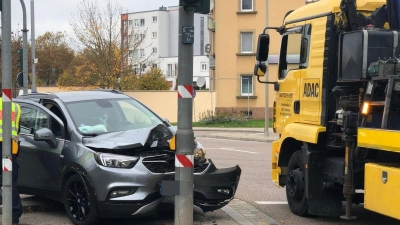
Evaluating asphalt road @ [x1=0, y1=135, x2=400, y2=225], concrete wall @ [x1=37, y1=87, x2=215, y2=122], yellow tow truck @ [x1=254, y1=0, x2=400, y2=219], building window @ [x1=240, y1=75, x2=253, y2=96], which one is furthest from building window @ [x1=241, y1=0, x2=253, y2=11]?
yellow tow truck @ [x1=254, y1=0, x2=400, y2=219]

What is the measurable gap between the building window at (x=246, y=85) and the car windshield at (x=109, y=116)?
35.3m

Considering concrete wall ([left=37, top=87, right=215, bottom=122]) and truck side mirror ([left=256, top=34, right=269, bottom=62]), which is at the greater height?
truck side mirror ([left=256, top=34, right=269, bottom=62])

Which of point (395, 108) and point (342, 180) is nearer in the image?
point (395, 108)

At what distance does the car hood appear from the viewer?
7.62m

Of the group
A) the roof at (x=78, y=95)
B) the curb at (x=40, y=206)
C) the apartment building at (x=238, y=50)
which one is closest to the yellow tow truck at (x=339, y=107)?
the roof at (x=78, y=95)

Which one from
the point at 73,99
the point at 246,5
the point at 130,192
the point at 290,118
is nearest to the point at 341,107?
the point at 290,118

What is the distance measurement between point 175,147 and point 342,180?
6.91ft

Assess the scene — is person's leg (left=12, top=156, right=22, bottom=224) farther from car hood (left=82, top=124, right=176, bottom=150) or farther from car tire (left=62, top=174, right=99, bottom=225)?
car hood (left=82, top=124, right=176, bottom=150)

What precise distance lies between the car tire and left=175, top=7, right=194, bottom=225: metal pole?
1.03 m

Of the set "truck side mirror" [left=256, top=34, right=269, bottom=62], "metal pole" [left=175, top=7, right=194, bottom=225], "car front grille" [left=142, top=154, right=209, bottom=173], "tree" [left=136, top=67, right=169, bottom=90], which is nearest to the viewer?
"metal pole" [left=175, top=7, right=194, bottom=225]

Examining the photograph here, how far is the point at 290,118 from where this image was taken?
30.2 feet

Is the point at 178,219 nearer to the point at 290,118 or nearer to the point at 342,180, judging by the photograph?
the point at 342,180

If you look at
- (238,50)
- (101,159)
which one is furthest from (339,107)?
(238,50)

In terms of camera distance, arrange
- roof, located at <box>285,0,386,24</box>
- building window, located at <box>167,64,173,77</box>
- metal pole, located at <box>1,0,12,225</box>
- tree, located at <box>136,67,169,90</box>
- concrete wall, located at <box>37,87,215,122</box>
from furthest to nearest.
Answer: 1. building window, located at <box>167,64,173,77</box>
2. tree, located at <box>136,67,169,90</box>
3. concrete wall, located at <box>37,87,215,122</box>
4. roof, located at <box>285,0,386,24</box>
5. metal pole, located at <box>1,0,12,225</box>
